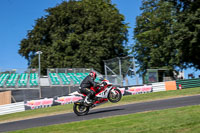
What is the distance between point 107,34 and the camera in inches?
1761

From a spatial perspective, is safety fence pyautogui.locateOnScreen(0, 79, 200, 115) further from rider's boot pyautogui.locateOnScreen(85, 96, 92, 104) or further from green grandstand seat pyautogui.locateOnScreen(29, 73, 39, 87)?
rider's boot pyautogui.locateOnScreen(85, 96, 92, 104)

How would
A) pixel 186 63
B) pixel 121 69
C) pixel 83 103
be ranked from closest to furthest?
pixel 83 103, pixel 121 69, pixel 186 63

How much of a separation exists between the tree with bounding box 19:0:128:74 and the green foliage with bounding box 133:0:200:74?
3.66 meters

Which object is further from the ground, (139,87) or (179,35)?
(179,35)

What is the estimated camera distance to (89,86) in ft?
44.7

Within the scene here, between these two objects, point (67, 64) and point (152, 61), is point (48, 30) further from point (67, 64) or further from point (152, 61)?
point (152, 61)

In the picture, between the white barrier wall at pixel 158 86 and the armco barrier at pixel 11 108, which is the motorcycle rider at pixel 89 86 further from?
the white barrier wall at pixel 158 86

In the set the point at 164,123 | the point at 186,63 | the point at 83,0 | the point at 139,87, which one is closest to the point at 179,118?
the point at 164,123

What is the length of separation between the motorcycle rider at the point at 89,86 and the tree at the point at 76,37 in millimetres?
29250

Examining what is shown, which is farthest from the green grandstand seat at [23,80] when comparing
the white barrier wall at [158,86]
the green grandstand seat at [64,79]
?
the white barrier wall at [158,86]

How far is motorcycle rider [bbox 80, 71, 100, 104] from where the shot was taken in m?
13.4

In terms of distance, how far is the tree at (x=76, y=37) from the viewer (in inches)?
1709

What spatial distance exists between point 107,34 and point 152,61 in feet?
27.1

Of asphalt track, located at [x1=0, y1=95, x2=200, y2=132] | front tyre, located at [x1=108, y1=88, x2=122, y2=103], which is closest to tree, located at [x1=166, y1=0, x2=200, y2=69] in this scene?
asphalt track, located at [x1=0, y1=95, x2=200, y2=132]
